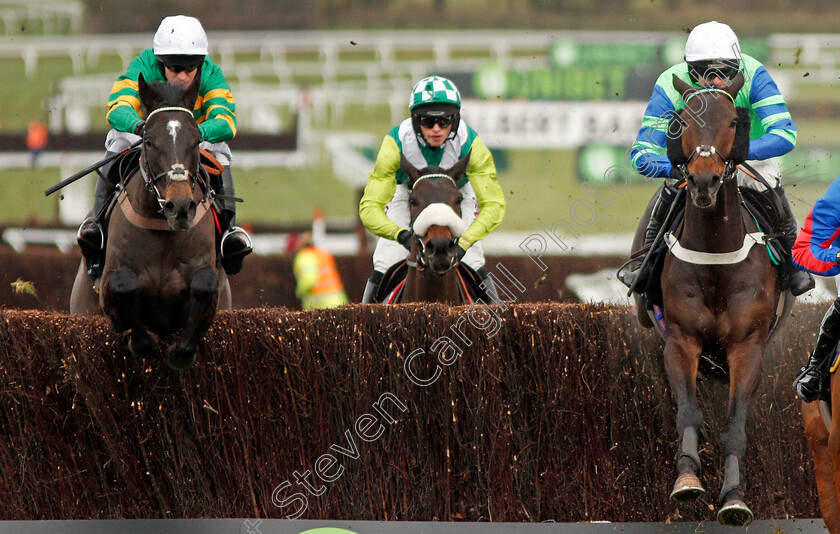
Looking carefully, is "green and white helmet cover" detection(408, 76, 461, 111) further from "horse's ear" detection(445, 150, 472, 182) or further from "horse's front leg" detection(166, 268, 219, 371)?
"horse's front leg" detection(166, 268, 219, 371)

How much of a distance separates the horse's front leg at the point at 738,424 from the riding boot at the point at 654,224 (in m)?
0.61

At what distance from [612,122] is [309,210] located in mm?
4996

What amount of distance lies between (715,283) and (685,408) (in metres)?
0.63

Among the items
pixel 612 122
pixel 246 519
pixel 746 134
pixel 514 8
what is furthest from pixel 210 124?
pixel 514 8

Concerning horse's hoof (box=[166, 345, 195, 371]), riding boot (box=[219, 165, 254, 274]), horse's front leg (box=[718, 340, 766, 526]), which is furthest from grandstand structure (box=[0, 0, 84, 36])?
horse's front leg (box=[718, 340, 766, 526])

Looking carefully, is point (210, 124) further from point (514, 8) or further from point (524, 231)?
point (514, 8)

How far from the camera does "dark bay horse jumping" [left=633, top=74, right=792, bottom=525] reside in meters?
5.47

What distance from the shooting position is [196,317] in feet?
19.8

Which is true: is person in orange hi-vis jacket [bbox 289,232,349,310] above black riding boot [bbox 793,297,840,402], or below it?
below

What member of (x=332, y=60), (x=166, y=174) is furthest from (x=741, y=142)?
(x=332, y=60)

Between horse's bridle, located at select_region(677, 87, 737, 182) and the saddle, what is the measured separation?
1.99 meters

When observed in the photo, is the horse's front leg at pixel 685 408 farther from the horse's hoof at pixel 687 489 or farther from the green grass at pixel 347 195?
the green grass at pixel 347 195

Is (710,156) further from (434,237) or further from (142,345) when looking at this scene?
(142,345)

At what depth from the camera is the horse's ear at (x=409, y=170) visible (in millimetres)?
7398
